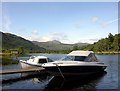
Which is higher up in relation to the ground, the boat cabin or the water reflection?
the boat cabin

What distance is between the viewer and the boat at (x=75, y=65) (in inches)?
1131

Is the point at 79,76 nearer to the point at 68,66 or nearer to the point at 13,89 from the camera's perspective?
the point at 68,66

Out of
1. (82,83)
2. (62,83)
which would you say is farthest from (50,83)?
(82,83)

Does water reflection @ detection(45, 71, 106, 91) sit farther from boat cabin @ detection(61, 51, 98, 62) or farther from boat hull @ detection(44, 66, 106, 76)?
boat cabin @ detection(61, 51, 98, 62)

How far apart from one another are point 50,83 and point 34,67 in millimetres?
8345

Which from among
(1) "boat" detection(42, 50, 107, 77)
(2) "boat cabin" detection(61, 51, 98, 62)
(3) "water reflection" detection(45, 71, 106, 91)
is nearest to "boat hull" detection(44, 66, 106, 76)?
(1) "boat" detection(42, 50, 107, 77)

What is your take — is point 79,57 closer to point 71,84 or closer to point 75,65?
point 75,65

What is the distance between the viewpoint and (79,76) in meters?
31.2

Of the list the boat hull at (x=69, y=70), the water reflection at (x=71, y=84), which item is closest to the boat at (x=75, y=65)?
the boat hull at (x=69, y=70)

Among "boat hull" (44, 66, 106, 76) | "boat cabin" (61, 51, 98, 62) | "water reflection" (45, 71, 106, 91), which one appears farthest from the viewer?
"boat cabin" (61, 51, 98, 62)

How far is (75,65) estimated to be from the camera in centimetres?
2948

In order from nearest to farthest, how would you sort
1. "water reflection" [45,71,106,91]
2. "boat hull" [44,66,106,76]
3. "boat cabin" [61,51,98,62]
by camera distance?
1. "water reflection" [45,71,106,91]
2. "boat hull" [44,66,106,76]
3. "boat cabin" [61,51,98,62]

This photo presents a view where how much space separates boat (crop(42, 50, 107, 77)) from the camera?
2872 centimetres

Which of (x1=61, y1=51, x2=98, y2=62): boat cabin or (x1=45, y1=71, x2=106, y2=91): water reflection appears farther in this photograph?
(x1=61, y1=51, x2=98, y2=62): boat cabin
